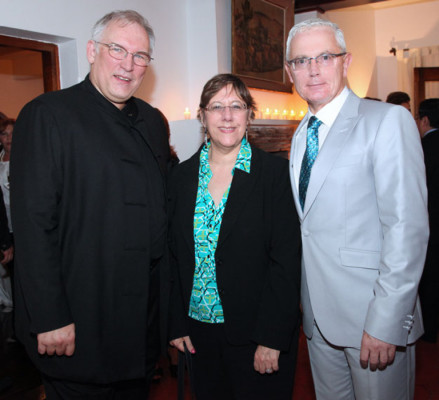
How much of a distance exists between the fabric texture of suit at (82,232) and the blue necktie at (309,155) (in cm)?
62

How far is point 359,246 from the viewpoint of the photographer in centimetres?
154

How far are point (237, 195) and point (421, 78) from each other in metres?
7.46

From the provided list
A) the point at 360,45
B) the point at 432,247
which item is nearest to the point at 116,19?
the point at 432,247

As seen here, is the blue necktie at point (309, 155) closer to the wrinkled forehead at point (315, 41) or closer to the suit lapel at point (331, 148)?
the suit lapel at point (331, 148)

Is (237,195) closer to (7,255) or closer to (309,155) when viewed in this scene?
(309,155)

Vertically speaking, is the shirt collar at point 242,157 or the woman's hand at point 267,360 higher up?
the shirt collar at point 242,157

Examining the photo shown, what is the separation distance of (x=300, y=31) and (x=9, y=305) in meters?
3.87

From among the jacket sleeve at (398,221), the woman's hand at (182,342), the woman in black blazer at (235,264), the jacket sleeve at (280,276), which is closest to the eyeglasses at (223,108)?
the woman in black blazer at (235,264)

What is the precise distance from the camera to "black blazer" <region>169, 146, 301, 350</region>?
5.66 feet

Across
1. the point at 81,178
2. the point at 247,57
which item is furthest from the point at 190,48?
the point at 81,178

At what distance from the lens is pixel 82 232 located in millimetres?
1562

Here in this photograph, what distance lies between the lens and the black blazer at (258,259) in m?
1.73

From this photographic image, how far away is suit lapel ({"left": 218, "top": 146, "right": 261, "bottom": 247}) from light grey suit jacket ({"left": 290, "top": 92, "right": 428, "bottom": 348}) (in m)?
0.19

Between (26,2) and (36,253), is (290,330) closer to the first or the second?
(36,253)
